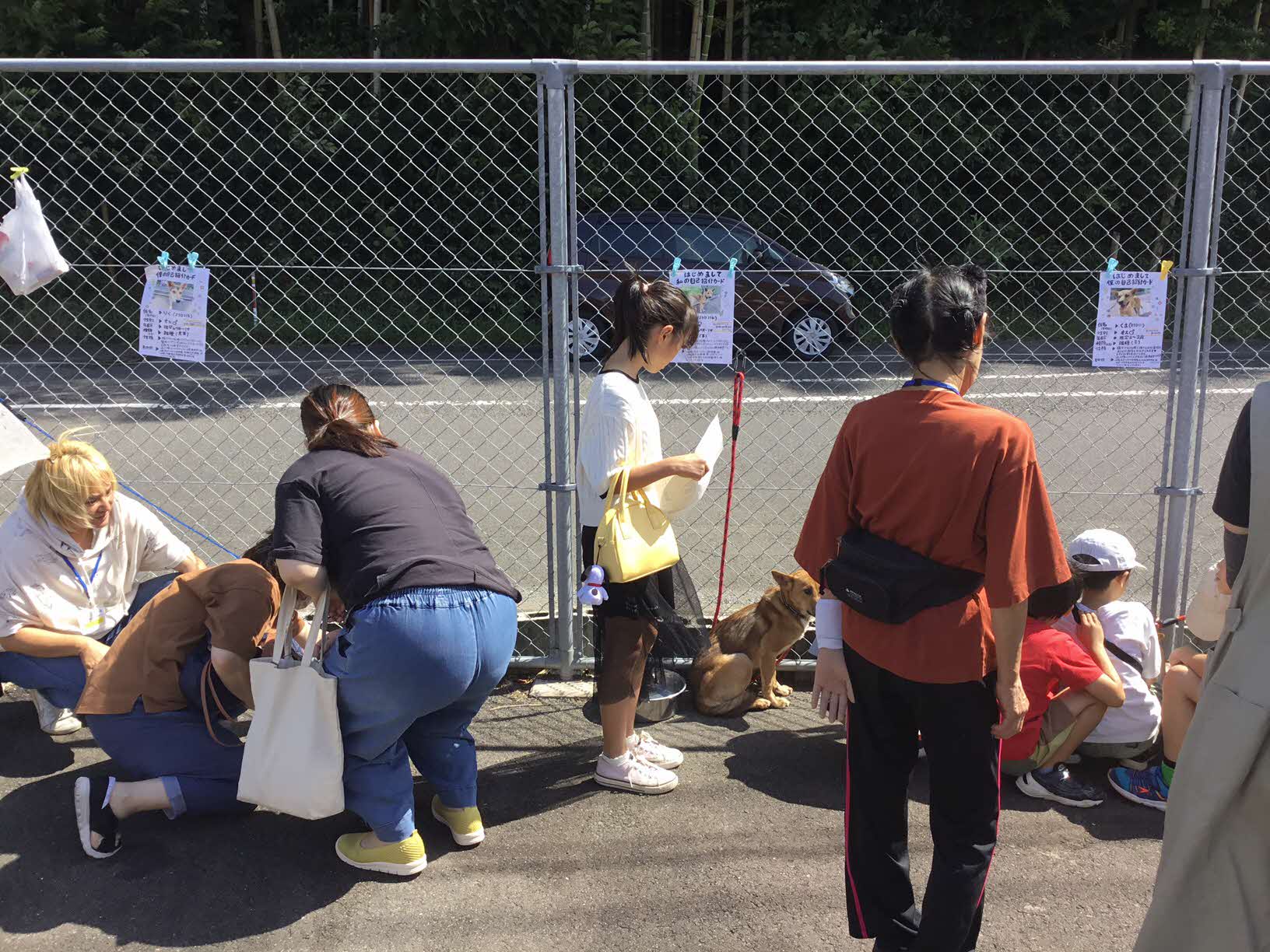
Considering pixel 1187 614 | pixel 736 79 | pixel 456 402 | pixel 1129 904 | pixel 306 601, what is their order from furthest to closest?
pixel 736 79 < pixel 456 402 < pixel 1187 614 < pixel 306 601 < pixel 1129 904

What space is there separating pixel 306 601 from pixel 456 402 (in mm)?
5858

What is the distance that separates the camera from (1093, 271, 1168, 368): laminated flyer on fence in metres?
3.54

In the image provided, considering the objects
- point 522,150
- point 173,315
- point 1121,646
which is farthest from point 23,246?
point 522,150

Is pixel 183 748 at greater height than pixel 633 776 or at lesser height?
greater

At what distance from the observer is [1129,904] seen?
9.17 ft

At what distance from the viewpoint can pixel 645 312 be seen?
308 cm

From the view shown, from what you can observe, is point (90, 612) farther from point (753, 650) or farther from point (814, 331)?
→ point (814, 331)

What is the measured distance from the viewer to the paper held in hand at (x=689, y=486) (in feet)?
10.5

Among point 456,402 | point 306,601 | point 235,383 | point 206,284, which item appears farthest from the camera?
point 235,383

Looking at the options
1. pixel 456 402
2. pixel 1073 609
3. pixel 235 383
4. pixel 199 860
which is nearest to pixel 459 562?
pixel 199 860

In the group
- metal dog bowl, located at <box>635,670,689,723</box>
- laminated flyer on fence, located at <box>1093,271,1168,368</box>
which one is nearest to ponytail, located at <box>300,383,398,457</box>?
→ metal dog bowl, located at <box>635,670,689,723</box>

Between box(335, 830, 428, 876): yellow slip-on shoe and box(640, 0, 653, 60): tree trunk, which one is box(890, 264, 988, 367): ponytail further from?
box(640, 0, 653, 60): tree trunk

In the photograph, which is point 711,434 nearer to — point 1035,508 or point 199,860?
point 1035,508

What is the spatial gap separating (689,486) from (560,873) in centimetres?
118
